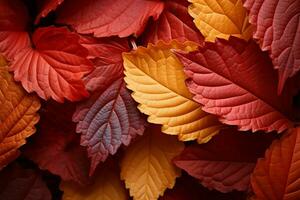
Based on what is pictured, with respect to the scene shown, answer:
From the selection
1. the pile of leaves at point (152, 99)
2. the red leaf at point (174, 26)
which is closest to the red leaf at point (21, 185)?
the pile of leaves at point (152, 99)

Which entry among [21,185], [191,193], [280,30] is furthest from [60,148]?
[280,30]

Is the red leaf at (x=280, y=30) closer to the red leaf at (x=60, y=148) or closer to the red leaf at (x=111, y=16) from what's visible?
the red leaf at (x=111, y=16)

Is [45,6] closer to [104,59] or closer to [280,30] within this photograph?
[104,59]

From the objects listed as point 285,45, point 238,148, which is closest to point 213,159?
point 238,148

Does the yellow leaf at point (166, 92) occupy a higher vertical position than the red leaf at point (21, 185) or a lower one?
higher

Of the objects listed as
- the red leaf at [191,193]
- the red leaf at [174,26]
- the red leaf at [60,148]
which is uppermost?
the red leaf at [174,26]

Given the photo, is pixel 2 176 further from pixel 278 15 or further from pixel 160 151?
pixel 278 15
